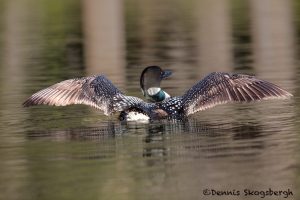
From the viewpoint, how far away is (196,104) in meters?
14.0

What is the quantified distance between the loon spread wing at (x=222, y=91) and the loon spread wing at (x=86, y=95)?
69 centimetres

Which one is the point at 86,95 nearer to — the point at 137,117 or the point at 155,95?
the point at 155,95

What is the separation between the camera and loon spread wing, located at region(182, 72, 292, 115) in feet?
45.7

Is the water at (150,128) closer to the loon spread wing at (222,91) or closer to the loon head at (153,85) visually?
the loon spread wing at (222,91)

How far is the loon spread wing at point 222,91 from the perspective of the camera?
1393 centimetres

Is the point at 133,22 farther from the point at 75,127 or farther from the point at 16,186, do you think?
the point at 16,186

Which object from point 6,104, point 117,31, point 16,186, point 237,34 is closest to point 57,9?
point 117,31

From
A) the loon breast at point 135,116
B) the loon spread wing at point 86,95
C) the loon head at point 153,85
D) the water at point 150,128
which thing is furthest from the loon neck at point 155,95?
the loon breast at point 135,116

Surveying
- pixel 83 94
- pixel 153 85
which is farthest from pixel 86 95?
pixel 153 85

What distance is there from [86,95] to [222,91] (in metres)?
1.80

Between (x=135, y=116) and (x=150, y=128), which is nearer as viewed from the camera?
(x=150, y=128)

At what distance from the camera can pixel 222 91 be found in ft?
46.1

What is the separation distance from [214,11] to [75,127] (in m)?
19.1

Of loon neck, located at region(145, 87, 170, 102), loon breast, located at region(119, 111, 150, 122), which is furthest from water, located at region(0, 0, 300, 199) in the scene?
loon neck, located at region(145, 87, 170, 102)
